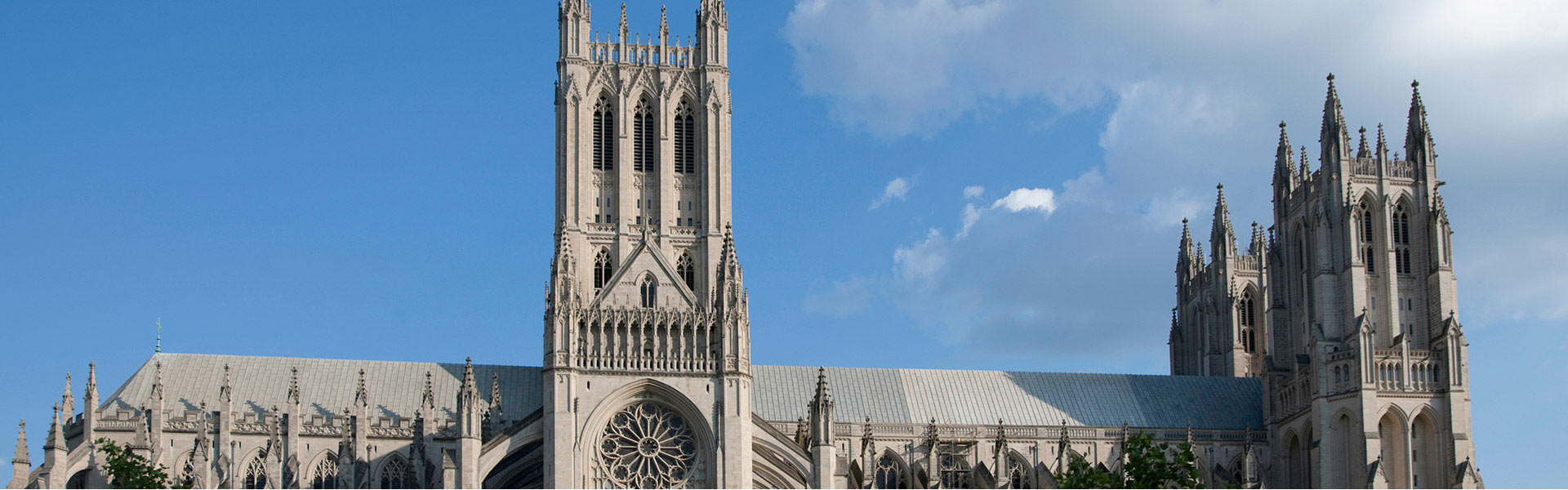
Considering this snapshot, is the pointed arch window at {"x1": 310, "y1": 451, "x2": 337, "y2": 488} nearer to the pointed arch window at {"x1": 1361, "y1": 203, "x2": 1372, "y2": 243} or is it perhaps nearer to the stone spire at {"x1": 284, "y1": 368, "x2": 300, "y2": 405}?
the stone spire at {"x1": 284, "y1": 368, "x2": 300, "y2": 405}

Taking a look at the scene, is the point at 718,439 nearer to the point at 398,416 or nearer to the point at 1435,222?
the point at 398,416

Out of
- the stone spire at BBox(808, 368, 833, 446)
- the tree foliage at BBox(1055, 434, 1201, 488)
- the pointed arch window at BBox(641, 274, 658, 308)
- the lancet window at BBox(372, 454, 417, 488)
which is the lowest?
the tree foliage at BBox(1055, 434, 1201, 488)

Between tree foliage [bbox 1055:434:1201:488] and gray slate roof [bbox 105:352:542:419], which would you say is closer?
tree foliage [bbox 1055:434:1201:488]

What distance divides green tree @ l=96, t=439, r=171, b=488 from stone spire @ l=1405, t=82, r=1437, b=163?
198 feet

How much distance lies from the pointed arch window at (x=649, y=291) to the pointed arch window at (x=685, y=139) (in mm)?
9880

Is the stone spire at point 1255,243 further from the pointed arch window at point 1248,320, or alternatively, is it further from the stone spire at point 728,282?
the stone spire at point 728,282

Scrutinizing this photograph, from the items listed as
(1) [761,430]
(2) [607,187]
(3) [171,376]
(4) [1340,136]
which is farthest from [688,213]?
(4) [1340,136]

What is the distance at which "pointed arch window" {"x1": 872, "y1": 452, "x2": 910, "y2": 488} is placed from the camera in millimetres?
93438

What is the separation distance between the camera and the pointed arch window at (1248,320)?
107750 millimetres

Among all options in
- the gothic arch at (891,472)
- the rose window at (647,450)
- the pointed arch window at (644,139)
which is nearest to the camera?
the rose window at (647,450)

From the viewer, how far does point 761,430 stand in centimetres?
8588

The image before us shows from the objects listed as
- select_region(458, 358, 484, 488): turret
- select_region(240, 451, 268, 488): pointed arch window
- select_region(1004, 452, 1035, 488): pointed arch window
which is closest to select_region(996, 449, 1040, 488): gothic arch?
select_region(1004, 452, 1035, 488): pointed arch window

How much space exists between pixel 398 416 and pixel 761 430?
17.0 meters

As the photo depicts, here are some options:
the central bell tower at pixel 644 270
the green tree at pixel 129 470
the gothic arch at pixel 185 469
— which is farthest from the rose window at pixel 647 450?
the green tree at pixel 129 470
